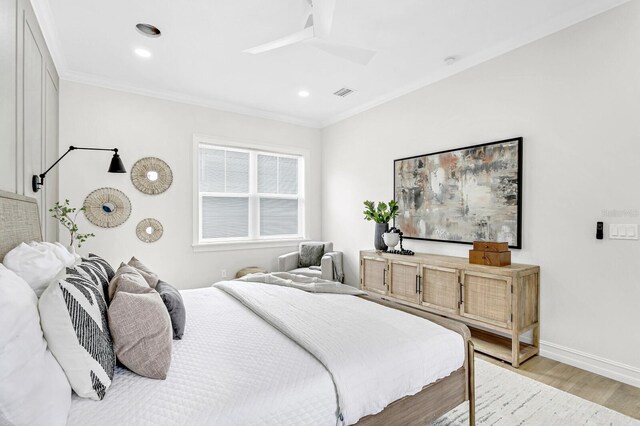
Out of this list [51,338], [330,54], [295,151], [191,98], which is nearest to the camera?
[51,338]

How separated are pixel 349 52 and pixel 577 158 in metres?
2.14

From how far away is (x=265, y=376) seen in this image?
1180 mm

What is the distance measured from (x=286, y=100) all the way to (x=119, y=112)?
6.81ft

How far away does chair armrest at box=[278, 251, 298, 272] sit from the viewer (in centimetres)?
455

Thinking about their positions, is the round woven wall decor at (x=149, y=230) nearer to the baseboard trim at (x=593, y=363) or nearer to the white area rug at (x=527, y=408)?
the white area rug at (x=527, y=408)

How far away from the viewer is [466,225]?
3227 mm

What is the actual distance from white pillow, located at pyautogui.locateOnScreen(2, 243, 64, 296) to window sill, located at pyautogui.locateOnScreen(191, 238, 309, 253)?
285 centimetres

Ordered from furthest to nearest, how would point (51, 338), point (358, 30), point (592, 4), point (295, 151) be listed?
point (295, 151)
point (358, 30)
point (592, 4)
point (51, 338)

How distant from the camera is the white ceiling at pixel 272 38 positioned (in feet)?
7.91

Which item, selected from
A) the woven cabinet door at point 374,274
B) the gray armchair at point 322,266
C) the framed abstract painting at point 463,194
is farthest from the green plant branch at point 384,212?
the gray armchair at point 322,266

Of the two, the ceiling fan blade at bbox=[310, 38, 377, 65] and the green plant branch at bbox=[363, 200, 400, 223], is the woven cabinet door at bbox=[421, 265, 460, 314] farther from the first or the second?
the ceiling fan blade at bbox=[310, 38, 377, 65]

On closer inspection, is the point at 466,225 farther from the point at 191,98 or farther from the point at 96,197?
the point at 96,197

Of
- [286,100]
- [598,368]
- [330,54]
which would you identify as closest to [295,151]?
[286,100]

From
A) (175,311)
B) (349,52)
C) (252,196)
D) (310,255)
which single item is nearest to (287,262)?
(310,255)
